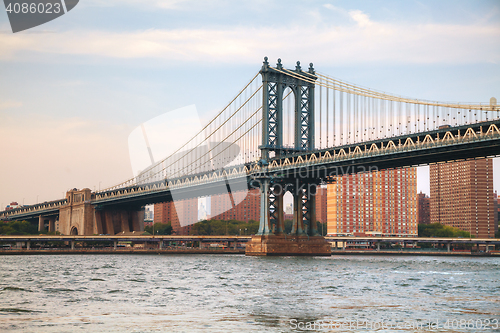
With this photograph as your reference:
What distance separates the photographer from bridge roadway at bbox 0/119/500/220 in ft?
189

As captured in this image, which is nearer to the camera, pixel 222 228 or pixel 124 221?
pixel 124 221

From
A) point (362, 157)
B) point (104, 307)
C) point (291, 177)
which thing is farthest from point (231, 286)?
point (291, 177)

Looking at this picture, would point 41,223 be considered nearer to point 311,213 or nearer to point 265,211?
point 311,213

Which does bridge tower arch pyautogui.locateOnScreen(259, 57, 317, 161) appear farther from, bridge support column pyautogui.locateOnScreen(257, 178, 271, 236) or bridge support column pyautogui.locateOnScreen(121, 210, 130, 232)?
bridge support column pyautogui.locateOnScreen(121, 210, 130, 232)

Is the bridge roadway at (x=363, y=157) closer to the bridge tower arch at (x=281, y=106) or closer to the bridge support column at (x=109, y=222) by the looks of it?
the bridge tower arch at (x=281, y=106)

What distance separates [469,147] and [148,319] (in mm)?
42809

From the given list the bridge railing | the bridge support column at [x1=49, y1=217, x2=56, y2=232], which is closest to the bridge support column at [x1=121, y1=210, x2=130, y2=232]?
the bridge railing

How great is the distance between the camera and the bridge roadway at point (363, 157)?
5753cm

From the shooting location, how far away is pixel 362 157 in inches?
2694

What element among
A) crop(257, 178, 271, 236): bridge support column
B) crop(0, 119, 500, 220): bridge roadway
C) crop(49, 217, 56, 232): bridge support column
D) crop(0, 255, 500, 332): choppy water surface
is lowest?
crop(0, 255, 500, 332): choppy water surface

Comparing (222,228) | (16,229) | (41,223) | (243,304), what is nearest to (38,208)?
(41,223)

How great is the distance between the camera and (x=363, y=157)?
224 feet

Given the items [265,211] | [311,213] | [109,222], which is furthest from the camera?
[109,222]

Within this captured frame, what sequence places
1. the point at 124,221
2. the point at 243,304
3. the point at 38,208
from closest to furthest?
the point at 243,304
the point at 124,221
the point at 38,208
